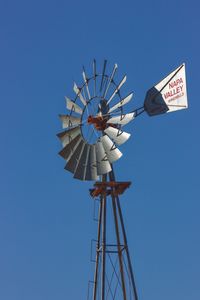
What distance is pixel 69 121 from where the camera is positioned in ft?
89.6

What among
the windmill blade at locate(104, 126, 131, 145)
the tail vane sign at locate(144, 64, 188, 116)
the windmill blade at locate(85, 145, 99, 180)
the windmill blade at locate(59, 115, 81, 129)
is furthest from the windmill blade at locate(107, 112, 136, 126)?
the windmill blade at locate(59, 115, 81, 129)

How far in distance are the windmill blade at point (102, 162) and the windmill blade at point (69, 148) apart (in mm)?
1119

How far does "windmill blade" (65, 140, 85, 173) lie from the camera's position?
2595 centimetres

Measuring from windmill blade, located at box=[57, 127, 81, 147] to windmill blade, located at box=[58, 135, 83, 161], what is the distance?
0.58 feet

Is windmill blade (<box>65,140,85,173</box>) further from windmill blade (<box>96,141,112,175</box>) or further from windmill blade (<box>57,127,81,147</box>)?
windmill blade (<box>96,141,112,175</box>)

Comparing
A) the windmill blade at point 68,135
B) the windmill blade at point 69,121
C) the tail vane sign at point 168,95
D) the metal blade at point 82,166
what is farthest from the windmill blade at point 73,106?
the tail vane sign at point 168,95

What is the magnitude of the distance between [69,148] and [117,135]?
2.28m

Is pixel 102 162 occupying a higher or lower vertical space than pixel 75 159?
lower

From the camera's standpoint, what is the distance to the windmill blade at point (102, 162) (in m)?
25.2

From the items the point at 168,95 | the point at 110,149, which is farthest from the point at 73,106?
the point at 168,95

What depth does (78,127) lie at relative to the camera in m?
27.0

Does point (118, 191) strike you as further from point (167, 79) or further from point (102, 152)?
point (167, 79)

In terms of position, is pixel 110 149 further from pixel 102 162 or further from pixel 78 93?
pixel 78 93

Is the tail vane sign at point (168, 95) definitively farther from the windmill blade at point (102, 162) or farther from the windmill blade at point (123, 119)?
the windmill blade at point (102, 162)
